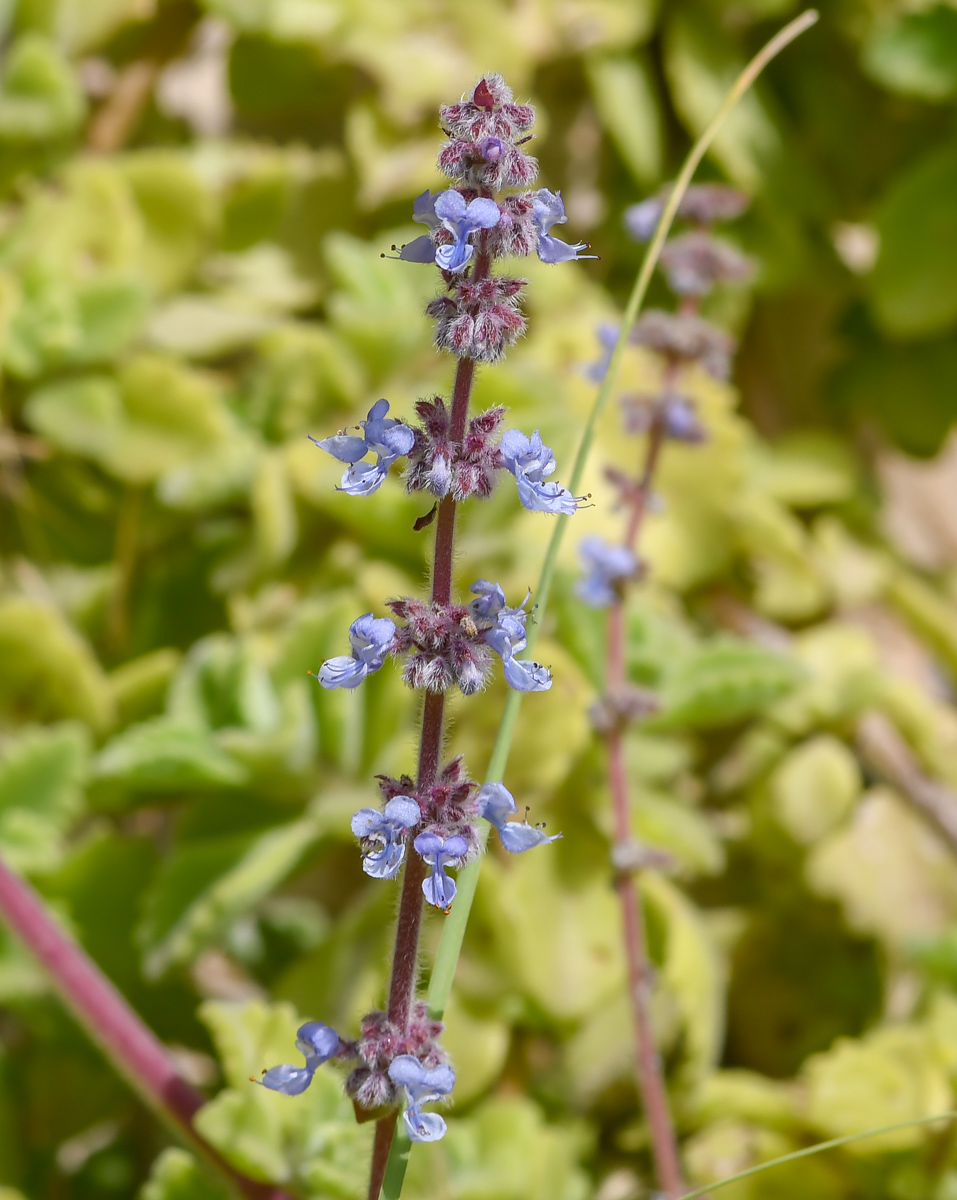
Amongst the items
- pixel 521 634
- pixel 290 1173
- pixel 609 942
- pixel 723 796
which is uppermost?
pixel 723 796

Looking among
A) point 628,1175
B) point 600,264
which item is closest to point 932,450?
point 600,264

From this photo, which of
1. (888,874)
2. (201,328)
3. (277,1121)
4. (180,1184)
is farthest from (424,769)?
(201,328)

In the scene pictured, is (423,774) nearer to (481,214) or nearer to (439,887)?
(439,887)

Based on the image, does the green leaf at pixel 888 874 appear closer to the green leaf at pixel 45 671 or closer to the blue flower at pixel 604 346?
the blue flower at pixel 604 346

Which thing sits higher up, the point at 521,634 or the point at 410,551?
the point at 410,551

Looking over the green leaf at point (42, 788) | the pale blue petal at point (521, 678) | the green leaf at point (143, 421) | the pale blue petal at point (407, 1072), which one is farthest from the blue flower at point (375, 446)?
the green leaf at point (143, 421)

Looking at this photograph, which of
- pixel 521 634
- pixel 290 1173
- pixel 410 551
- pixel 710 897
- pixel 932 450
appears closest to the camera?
pixel 521 634

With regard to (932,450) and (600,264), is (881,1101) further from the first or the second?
(600,264)
